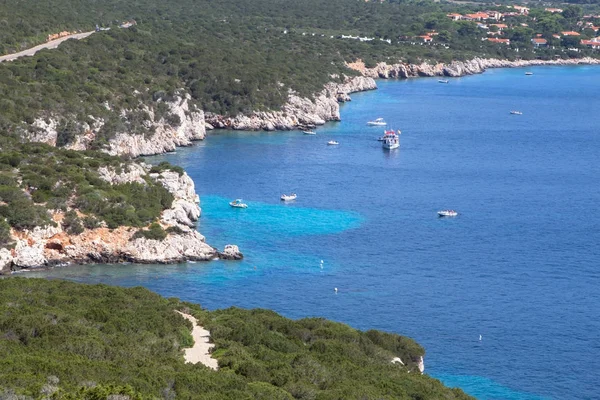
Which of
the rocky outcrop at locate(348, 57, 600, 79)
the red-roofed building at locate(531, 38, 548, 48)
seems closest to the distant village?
the red-roofed building at locate(531, 38, 548, 48)

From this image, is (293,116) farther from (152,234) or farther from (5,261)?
(5,261)

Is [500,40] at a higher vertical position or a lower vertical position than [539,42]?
higher

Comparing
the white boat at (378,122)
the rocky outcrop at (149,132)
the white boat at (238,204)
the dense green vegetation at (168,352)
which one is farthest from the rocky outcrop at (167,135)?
the dense green vegetation at (168,352)

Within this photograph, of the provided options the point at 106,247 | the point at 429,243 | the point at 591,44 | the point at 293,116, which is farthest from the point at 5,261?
the point at 591,44

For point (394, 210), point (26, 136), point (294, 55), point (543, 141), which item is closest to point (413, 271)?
point (394, 210)

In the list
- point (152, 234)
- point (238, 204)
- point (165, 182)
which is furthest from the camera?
point (238, 204)

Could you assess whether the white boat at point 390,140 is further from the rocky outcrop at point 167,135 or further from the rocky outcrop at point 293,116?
the rocky outcrop at point 167,135

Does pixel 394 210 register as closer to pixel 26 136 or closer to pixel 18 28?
pixel 26 136
